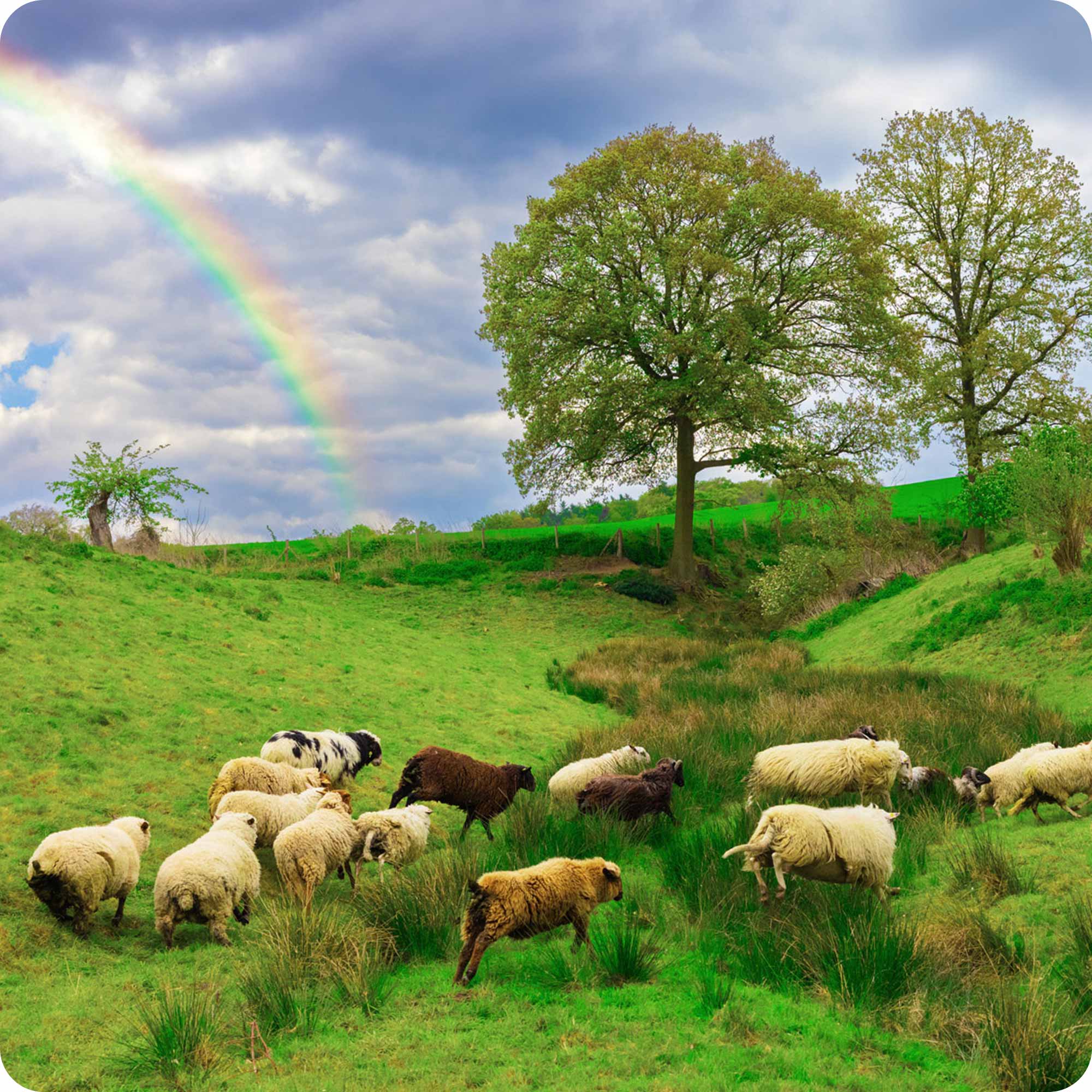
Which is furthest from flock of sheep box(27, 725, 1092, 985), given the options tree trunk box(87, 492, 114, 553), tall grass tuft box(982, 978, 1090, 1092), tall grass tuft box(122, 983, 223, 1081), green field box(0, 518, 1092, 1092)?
tree trunk box(87, 492, 114, 553)

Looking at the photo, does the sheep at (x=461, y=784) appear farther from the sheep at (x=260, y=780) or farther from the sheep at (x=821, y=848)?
the sheep at (x=821, y=848)

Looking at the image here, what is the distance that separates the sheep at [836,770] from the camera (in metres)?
9.59

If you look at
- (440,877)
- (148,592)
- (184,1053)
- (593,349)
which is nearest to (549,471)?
(593,349)

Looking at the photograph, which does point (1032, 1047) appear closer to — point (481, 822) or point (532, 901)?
point (532, 901)

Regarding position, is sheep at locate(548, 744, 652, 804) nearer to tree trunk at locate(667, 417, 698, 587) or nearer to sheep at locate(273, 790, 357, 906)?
sheep at locate(273, 790, 357, 906)

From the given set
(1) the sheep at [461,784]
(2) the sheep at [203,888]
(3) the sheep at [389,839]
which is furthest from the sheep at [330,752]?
(2) the sheep at [203,888]

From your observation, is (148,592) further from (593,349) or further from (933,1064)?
(593,349)

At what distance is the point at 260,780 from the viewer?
32.1 ft

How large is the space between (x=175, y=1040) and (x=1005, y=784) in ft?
29.1

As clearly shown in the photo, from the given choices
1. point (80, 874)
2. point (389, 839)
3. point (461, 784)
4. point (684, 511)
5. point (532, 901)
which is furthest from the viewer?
point (684, 511)

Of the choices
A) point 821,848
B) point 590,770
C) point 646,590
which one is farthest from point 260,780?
point 646,590

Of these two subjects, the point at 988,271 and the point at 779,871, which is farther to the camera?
the point at 988,271

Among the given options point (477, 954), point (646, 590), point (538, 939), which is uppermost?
point (646, 590)

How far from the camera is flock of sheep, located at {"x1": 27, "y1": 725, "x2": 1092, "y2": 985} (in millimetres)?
6711
